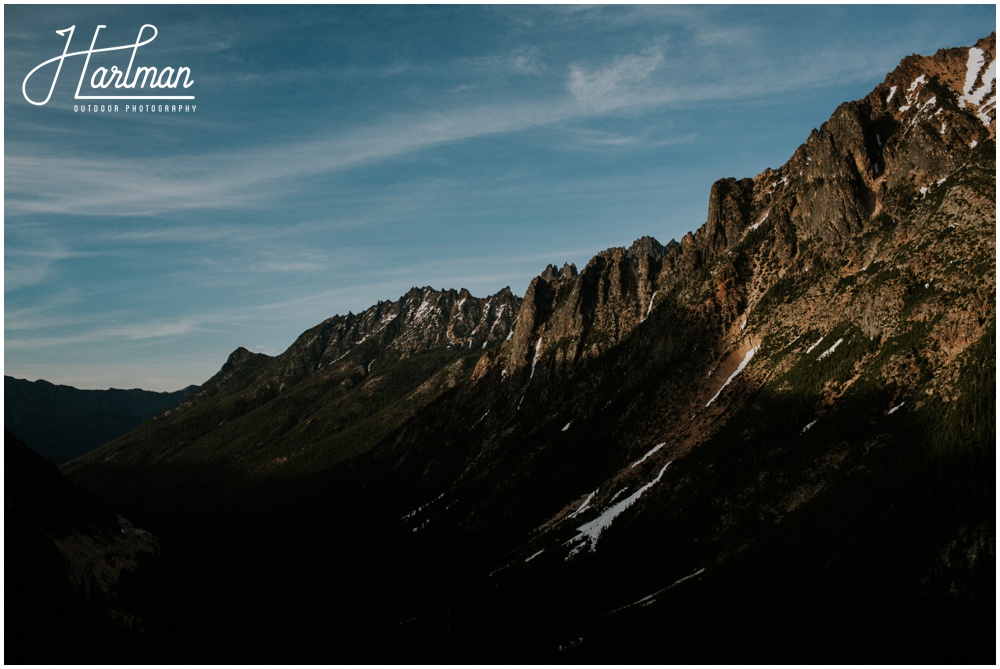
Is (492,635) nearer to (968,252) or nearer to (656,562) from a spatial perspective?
(656,562)

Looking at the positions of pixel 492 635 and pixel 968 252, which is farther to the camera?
pixel 968 252

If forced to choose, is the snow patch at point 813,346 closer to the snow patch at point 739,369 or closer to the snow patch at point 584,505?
the snow patch at point 739,369

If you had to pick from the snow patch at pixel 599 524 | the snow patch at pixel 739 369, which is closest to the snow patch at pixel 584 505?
the snow patch at pixel 599 524

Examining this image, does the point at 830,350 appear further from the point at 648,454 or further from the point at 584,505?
the point at 584,505

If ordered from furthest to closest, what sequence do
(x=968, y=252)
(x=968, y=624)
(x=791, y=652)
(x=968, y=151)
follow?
(x=968, y=151) < (x=968, y=252) < (x=791, y=652) < (x=968, y=624)

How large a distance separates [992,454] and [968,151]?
110689 millimetres

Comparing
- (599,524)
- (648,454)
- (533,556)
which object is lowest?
(533,556)

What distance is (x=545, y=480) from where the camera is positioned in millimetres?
191375

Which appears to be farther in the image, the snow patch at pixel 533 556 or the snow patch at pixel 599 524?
the snow patch at pixel 533 556

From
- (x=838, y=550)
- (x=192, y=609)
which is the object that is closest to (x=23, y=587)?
(x=192, y=609)

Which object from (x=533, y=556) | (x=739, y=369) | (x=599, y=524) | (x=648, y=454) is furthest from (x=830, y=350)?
(x=533, y=556)

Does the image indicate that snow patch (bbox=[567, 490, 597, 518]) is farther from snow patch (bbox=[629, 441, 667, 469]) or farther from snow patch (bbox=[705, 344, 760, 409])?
snow patch (bbox=[705, 344, 760, 409])

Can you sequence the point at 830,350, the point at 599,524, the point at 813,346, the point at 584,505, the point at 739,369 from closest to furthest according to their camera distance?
the point at 599,524 → the point at 830,350 → the point at 813,346 → the point at 584,505 → the point at 739,369

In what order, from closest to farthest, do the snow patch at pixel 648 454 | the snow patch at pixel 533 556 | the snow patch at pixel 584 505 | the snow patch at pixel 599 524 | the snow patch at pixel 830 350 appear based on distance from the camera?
the snow patch at pixel 599 524 < the snow patch at pixel 533 556 < the snow patch at pixel 830 350 < the snow patch at pixel 584 505 < the snow patch at pixel 648 454
